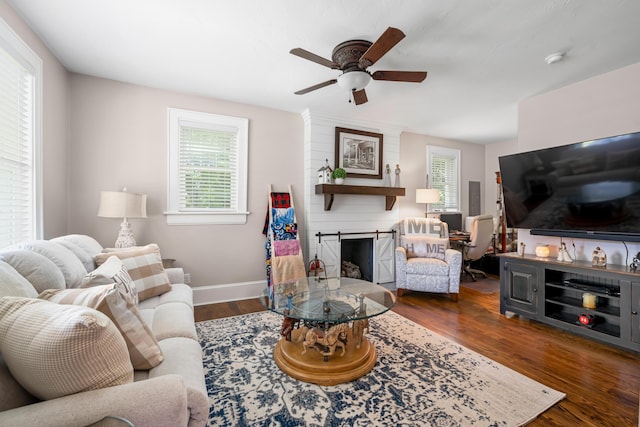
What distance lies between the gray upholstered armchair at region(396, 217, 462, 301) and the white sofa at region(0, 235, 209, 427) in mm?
2849

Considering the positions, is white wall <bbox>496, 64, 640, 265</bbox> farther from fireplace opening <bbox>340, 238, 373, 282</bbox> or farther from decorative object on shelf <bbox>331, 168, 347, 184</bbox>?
decorative object on shelf <bbox>331, 168, 347, 184</bbox>

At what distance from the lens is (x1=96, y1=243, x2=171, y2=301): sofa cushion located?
7.14ft

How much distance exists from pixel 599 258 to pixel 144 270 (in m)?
3.91

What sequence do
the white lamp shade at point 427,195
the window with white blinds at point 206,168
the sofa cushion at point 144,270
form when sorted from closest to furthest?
the sofa cushion at point 144,270, the window with white blinds at point 206,168, the white lamp shade at point 427,195

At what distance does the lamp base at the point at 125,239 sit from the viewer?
2.76 m

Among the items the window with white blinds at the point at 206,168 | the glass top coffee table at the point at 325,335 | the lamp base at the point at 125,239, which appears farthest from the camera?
the window with white blinds at the point at 206,168

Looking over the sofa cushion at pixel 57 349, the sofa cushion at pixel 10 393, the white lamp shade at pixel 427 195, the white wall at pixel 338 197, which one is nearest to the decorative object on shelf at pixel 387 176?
the white wall at pixel 338 197

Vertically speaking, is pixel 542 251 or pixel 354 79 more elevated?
pixel 354 79

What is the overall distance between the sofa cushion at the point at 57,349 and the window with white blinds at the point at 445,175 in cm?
503

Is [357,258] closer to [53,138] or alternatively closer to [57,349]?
[53,138]

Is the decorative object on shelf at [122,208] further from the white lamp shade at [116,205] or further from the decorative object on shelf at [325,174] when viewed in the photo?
the decorative object on shelf at [325,174]

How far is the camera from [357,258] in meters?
4.71

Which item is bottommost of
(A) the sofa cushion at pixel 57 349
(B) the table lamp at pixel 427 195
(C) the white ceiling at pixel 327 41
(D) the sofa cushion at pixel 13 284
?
(A) the sofa cushion at pixel 57 349

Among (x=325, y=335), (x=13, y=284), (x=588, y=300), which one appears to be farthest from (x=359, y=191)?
(x=13, y=284)
